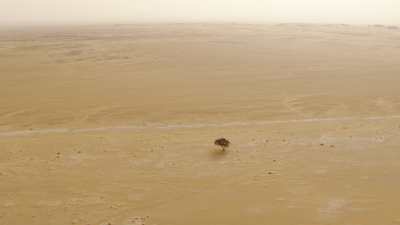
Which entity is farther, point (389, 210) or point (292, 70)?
point (292, 70)

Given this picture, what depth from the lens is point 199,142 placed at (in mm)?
15375

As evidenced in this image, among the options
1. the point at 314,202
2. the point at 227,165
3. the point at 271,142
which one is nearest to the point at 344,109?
the point at 271,142

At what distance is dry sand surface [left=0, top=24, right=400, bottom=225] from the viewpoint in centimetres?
1075

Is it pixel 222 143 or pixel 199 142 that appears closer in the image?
pixel 222 143

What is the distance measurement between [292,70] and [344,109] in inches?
372

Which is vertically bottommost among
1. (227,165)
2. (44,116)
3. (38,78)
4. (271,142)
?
(227,165)

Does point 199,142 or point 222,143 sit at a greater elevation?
point 199,142

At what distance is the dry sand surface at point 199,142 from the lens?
1075 centimetres

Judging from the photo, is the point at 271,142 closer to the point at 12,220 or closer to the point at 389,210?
the point at 389,210

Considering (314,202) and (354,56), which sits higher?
(354,56)

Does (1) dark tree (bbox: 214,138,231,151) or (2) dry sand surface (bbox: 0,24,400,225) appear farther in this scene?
(1) dark tree (bbox: 214,138,231,151)

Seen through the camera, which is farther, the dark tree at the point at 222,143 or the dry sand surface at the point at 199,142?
the dark tree at the point at 222,143

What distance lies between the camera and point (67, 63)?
3291 centimetres

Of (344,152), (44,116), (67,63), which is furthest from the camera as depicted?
(67,63)
